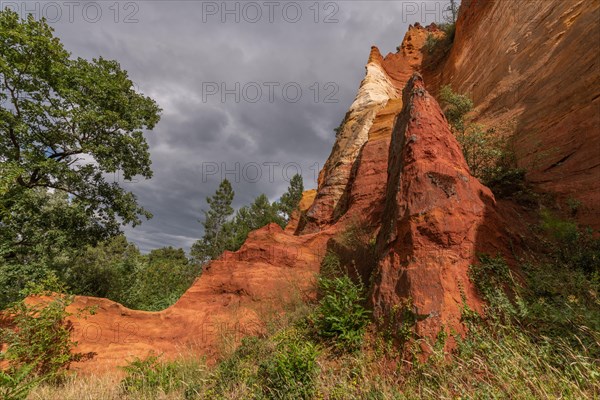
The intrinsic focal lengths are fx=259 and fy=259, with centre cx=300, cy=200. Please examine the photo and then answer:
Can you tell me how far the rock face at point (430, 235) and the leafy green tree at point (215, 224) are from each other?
3642cm

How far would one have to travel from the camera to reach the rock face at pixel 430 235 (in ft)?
15.5

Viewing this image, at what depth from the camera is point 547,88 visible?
1023 centimetres

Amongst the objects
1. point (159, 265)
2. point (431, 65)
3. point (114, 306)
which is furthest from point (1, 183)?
point (431, 65)

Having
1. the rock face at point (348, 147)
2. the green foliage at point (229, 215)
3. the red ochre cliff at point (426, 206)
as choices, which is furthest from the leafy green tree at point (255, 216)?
the red ochre cliff at point (426, 206)

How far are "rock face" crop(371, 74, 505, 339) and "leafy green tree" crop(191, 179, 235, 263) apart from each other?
119 feet

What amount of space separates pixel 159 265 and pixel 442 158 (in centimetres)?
2360

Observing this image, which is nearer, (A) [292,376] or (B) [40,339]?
(A) [292,376]

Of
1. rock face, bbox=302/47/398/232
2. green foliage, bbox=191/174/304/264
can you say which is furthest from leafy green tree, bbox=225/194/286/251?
rock face, bbox=302/47/398/232

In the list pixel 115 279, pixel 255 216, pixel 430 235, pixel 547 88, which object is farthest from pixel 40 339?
pixel 255 216

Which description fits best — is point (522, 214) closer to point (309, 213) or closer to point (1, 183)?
point (309, 213)

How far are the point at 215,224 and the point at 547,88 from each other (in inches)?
1596

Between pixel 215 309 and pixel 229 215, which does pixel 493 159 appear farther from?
pixel 229 215

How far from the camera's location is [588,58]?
8.84m

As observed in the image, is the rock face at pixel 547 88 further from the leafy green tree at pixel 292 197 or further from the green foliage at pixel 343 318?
the leafy green tree at pixel 292 197
